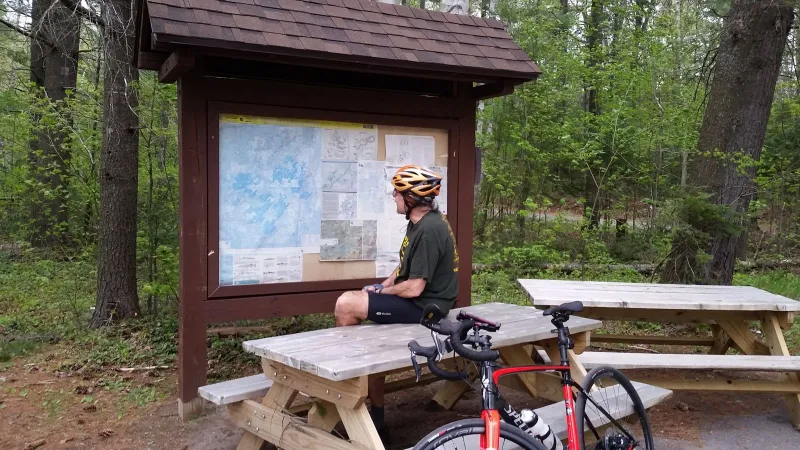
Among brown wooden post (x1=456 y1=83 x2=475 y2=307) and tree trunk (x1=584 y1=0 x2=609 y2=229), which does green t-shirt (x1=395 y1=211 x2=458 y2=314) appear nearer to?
brown wooden post (x1=456 y1=83 x2=475 y2=307)

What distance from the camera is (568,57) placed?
529 inches

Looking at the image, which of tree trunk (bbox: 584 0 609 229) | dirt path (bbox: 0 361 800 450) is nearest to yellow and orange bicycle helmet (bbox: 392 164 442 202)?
dirt path (bbox: 0 361 800 450)

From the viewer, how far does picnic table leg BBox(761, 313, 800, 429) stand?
15.3ft

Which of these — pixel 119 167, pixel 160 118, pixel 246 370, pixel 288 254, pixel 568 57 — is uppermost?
pixel 568 57

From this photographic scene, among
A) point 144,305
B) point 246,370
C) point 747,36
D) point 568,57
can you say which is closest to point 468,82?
point 246,370

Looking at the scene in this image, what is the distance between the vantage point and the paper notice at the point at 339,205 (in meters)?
5.01

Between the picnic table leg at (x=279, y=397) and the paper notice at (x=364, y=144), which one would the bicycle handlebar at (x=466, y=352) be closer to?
the picnic table leg at (x=279, y=397)

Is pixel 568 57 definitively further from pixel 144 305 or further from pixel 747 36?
pixel 144 305

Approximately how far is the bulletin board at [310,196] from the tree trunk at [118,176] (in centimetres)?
279

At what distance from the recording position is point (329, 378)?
2.78 meters

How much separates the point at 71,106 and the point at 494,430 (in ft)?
26.2

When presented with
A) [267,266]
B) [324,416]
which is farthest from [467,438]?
[267,266]

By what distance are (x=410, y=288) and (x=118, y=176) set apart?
4493 millimetres

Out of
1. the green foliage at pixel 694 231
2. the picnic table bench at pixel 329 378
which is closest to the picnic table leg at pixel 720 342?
the green foliage at pixel 694 231
